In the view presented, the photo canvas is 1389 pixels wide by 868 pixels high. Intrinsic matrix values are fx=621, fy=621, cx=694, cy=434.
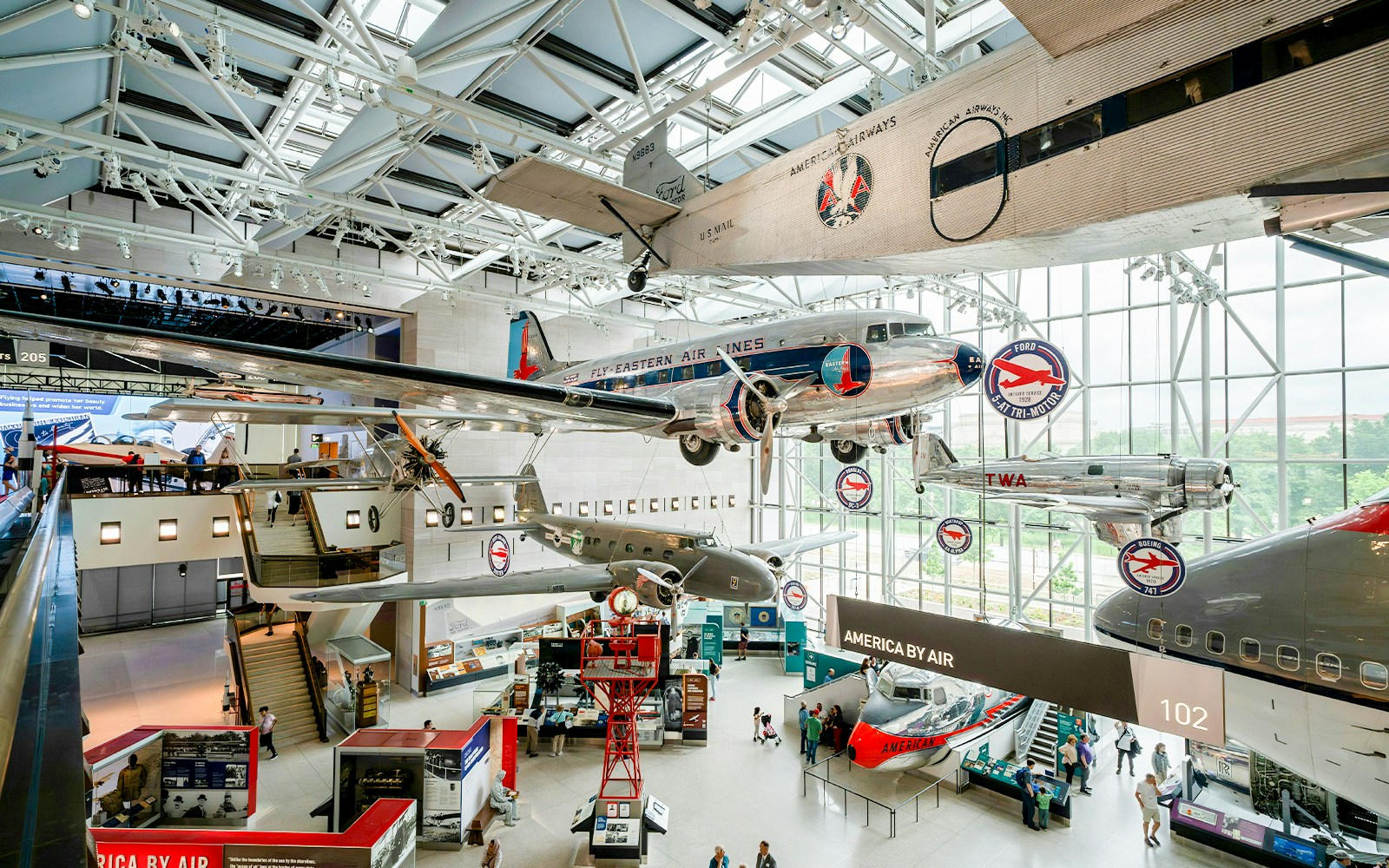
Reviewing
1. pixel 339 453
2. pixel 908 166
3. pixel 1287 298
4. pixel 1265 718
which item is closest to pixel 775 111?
pixel 908 166

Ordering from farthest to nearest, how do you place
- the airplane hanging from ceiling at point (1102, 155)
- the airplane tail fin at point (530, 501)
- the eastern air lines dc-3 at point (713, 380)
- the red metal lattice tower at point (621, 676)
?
the airplane tail fin at point (530, 501) → the red metal lattice tower at point (621, 676) → the eastern air lines dc-3 at point (713, 380) → the airplane hanging from ceiling at point (1102, 155)

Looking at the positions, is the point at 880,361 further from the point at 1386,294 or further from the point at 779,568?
the point at 1386,294

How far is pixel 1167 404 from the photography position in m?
13.4

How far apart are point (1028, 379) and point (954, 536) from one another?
553 cm

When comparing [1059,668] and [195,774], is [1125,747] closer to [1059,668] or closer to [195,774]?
[1059,668]

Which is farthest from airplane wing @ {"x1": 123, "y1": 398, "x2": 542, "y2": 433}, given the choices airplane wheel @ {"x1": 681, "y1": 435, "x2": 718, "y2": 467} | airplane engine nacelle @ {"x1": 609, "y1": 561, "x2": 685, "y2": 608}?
airplane engine nacelle @ {"x1": 609, "y1": 561, "x2": 685, "y2": 608}

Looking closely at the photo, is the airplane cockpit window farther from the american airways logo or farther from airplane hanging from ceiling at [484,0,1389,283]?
airplane hanging from ceiling at [484,0,1389,283]

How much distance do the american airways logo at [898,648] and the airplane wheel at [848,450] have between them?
4.91 metres

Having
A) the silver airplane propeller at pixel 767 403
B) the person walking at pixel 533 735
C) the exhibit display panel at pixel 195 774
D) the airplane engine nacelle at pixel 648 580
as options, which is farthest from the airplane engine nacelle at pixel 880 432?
the exhibit display panel at pixel 195 774

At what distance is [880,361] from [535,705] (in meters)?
11.0

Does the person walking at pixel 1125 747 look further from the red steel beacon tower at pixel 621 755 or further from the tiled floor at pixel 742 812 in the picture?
the red steel beacon tower at pixel 621 755

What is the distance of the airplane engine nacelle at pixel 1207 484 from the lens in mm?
9352

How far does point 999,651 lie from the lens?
4508 millimetres

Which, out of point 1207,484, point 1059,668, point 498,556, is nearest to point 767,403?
point 1059,668
